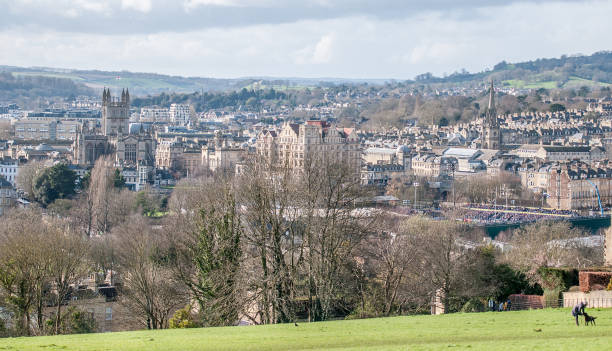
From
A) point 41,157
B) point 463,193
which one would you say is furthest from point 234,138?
point 463,193

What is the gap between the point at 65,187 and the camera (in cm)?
7825

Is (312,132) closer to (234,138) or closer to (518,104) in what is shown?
(234,138)

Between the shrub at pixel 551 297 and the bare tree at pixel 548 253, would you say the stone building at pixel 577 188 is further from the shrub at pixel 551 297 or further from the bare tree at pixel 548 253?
the shrub at pixel 551 297

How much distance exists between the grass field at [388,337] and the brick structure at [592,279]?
2.94 meters

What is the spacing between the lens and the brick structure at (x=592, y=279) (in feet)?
82.0

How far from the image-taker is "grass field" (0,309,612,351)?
17.4m

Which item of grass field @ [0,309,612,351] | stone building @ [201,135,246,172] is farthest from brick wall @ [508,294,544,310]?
stone building @ [201,135,246,172]

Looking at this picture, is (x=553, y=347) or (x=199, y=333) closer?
(x=553, y=347)

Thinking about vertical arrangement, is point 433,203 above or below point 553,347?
below

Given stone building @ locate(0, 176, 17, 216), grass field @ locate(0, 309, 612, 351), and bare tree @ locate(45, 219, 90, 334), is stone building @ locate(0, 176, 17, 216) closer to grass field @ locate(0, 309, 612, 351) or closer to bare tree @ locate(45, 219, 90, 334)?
bare tree @ locate(45, 219, 90, 334)

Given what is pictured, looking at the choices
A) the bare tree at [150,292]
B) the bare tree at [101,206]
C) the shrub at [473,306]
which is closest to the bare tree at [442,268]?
the shrub at [473,306]

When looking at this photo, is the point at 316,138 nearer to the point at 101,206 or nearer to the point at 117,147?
the point at 117,147

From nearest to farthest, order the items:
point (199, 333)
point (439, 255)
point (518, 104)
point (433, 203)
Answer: point (199, 333) → point (439, 255) → point (433, 203) → point (518, 104)

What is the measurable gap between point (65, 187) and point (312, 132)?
2818 centimetres
